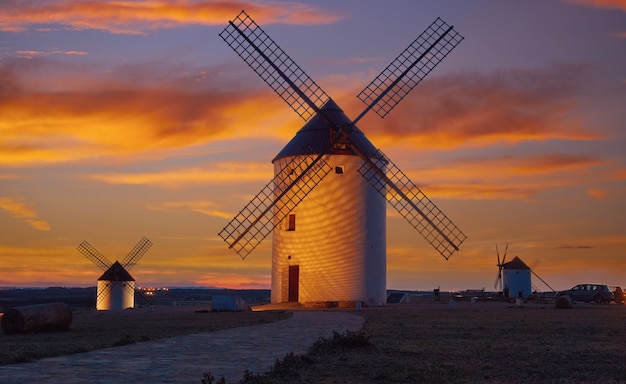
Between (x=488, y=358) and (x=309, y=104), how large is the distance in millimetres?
31869

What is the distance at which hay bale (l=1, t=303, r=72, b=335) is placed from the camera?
21.4m

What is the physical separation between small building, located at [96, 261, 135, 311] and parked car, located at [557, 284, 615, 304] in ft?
124

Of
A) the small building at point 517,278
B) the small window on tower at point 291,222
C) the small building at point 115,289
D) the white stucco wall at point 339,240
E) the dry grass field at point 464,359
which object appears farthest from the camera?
the small building at point 517,278

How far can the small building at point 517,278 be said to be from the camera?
7571 cm

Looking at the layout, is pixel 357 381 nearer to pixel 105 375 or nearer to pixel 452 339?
pixel 105 375

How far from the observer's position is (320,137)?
45.2m

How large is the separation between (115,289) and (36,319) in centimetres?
4360

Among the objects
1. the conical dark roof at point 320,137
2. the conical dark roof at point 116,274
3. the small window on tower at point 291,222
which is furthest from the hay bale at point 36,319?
the conical dark roof at point 116,274

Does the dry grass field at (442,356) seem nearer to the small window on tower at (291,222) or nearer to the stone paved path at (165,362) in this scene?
the stone paved path at (165,362)

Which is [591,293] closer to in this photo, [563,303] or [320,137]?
[563,303]

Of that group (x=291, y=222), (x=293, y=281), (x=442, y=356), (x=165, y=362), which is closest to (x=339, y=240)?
(x=291, y=222)

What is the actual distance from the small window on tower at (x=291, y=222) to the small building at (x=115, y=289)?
24535 millimetres

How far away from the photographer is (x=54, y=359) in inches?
474

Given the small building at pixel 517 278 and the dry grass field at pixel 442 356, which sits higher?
the small building at pixel 517 278
